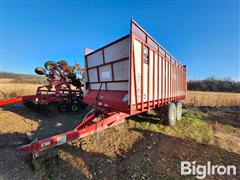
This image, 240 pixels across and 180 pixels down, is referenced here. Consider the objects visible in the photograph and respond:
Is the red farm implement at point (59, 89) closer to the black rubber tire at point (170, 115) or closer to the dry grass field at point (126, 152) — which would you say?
the dry grass field at point (126, 152)

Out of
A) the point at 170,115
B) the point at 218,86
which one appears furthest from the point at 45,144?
the point at 218,86

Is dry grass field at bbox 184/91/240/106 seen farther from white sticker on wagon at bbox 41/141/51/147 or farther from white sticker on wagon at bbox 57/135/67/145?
white sticker on wagon at bbox 41/141/51/147

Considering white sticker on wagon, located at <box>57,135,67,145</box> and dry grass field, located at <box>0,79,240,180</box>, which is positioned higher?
white sticker on wagon, located at <box>57,135,67,145</box>

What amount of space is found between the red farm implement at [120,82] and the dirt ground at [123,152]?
532mm

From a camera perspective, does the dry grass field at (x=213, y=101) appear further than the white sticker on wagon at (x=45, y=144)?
Yes

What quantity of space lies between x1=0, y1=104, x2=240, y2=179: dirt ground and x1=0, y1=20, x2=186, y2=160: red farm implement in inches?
20.9

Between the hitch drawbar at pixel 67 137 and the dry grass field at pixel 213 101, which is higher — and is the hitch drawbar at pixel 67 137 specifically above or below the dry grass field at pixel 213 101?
above

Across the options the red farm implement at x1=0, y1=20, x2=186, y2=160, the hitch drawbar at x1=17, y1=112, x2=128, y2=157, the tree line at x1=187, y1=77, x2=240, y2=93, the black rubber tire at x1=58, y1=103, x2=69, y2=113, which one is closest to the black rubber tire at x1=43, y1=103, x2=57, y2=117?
the black rubber tire at x1=58, y1=103, x2=69, y2=113

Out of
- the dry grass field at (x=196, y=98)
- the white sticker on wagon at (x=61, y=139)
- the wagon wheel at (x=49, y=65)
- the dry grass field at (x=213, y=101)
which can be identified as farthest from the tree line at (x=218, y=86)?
the white sticker on wagon at (x=61, y=139)

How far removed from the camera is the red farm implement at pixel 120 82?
2832 mm

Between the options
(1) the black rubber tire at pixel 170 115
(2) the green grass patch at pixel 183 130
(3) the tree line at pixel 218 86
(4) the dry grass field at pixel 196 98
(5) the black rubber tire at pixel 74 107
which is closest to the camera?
(2) the green grass patch at pixel 183 130

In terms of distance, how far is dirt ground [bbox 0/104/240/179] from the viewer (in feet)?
8.70

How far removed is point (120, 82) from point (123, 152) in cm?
189

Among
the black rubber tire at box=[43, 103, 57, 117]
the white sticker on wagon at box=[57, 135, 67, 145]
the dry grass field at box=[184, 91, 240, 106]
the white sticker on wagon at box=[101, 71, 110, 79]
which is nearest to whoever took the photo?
the white sticker on wagon at box=[57, 135, 67, 145]
